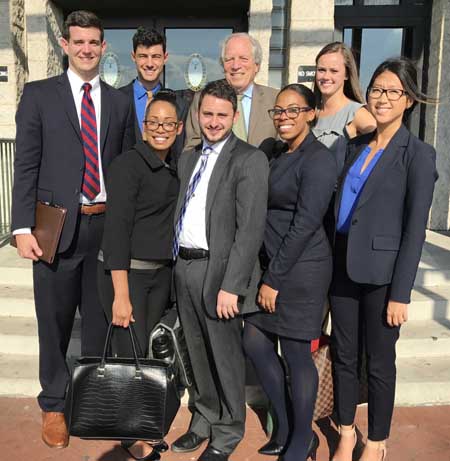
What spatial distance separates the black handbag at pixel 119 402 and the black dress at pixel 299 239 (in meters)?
0.68

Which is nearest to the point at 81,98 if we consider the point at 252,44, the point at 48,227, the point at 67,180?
the point at 67,180

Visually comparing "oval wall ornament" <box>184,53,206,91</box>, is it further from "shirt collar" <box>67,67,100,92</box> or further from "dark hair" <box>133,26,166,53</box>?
"shirt collar" <box>67,67,100,92</box>

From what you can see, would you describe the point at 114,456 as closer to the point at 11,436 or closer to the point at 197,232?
the point at 11,436

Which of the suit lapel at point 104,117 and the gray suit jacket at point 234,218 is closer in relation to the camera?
the gray suit jacket at point 234,218

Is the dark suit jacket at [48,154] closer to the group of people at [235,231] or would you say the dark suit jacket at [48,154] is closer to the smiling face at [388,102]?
the group of people at [235,231]

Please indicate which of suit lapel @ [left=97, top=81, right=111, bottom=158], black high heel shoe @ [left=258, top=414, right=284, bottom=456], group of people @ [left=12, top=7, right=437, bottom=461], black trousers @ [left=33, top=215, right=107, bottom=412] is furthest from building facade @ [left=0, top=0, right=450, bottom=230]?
black high heel shoe @ [left=258, top=414, right=284, bottom=456]

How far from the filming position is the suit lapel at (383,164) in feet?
7.51

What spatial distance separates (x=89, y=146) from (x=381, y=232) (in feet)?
5.51

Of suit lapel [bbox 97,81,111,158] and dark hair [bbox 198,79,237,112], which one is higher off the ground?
dark hair [bbox 198,79,237,112]

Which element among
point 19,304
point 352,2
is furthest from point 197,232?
point 352,2

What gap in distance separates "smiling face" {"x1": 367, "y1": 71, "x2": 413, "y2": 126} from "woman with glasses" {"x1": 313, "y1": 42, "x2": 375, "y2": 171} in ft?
1.17

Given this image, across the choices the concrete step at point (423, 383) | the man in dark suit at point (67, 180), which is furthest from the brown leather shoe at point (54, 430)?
the concrete step at point (423, 383)

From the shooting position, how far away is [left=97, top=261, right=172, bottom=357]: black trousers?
2.57 meters

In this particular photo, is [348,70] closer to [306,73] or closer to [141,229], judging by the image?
[141,229]
